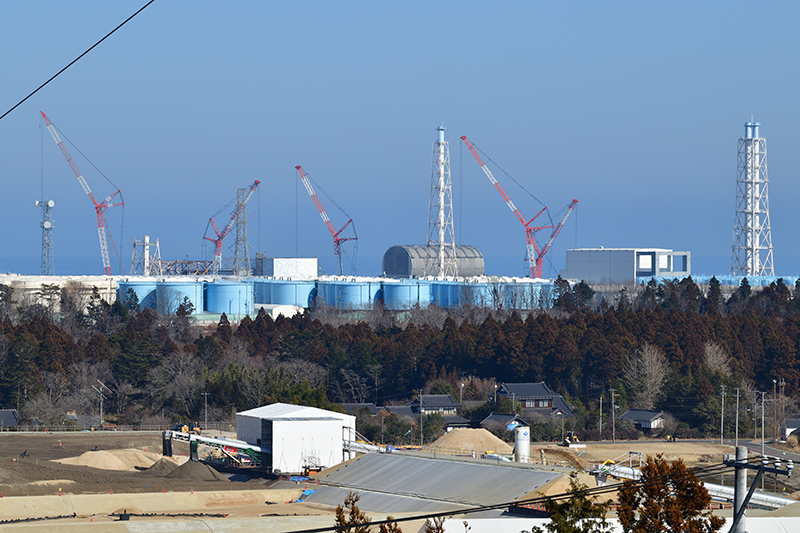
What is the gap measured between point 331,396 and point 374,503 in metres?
29.8

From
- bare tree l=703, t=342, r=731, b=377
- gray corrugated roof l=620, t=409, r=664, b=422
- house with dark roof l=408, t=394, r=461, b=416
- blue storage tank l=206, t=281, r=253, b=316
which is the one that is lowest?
gray corrugated roof l=620, t=409, r=664, b=422

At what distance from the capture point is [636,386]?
Result: 67125mm

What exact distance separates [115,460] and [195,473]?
5632 millimetres

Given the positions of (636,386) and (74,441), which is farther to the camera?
(636,386)

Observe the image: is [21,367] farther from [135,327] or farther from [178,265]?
[178,265]

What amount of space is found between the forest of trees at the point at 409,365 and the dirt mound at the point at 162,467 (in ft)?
35.1

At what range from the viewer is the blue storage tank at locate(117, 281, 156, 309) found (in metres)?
117

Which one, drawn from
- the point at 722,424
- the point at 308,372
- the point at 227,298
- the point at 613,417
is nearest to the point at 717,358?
the point at 722,424

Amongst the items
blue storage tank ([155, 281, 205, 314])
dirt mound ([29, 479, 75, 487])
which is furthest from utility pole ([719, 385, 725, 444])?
blue storage tank ([155, 281, 205, 314])

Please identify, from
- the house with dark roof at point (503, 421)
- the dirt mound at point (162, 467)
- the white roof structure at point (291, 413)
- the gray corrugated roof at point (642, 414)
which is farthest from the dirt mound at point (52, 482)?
the gray corrugated roof at point (642, 414)

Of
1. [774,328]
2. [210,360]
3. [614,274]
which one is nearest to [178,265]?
[614,274]

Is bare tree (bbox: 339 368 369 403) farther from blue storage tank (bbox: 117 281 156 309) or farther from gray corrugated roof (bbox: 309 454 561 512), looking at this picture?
blue storage tank (bbox: 117 281 156 309)

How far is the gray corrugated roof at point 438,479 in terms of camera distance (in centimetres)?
4000

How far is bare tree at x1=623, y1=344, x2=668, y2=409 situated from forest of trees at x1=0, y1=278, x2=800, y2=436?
8 centimetres
